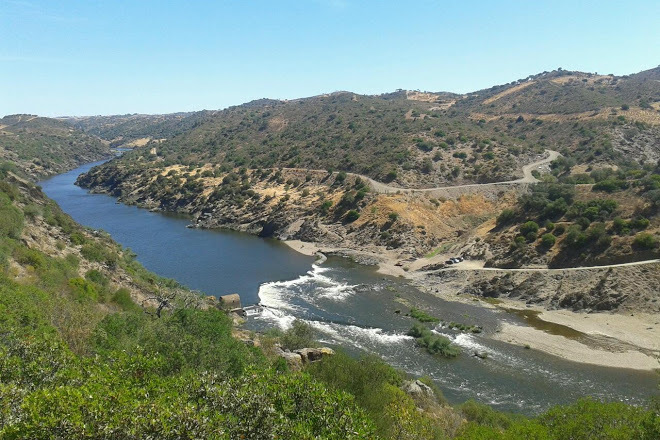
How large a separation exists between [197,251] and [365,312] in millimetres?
37079

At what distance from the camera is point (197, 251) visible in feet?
247

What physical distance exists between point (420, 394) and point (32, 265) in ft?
99.2

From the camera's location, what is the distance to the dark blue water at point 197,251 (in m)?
61.3

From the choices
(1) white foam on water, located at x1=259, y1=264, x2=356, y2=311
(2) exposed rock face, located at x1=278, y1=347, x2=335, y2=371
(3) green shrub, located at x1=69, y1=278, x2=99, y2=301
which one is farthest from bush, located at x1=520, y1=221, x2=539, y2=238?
(3) green shrub, located at x1=69, y1=278, x2=99, y2=301

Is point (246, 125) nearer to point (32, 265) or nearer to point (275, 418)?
point (32, 265)

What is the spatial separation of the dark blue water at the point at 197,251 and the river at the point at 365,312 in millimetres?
176

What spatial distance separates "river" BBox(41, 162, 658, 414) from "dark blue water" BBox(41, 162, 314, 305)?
18 centimetres

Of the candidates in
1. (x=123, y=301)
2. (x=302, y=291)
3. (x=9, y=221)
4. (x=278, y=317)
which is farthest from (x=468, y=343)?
(x=9, y=221)

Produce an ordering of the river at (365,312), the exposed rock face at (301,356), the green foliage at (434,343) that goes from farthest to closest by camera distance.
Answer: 1. the green foliage at (434,343)
2. the river at (365,312)
3. the exposed rock face at (301,356)

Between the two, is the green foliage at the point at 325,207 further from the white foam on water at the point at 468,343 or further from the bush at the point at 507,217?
the white foam on water at the point at 468,343

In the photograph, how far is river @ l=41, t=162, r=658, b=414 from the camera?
3528cm

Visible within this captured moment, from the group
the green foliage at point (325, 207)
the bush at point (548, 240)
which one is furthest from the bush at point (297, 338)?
the green foliage at point (325, 207)

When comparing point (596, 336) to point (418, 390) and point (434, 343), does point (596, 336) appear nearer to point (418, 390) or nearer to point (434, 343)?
point (434, 343)

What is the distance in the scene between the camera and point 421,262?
7012 cm
